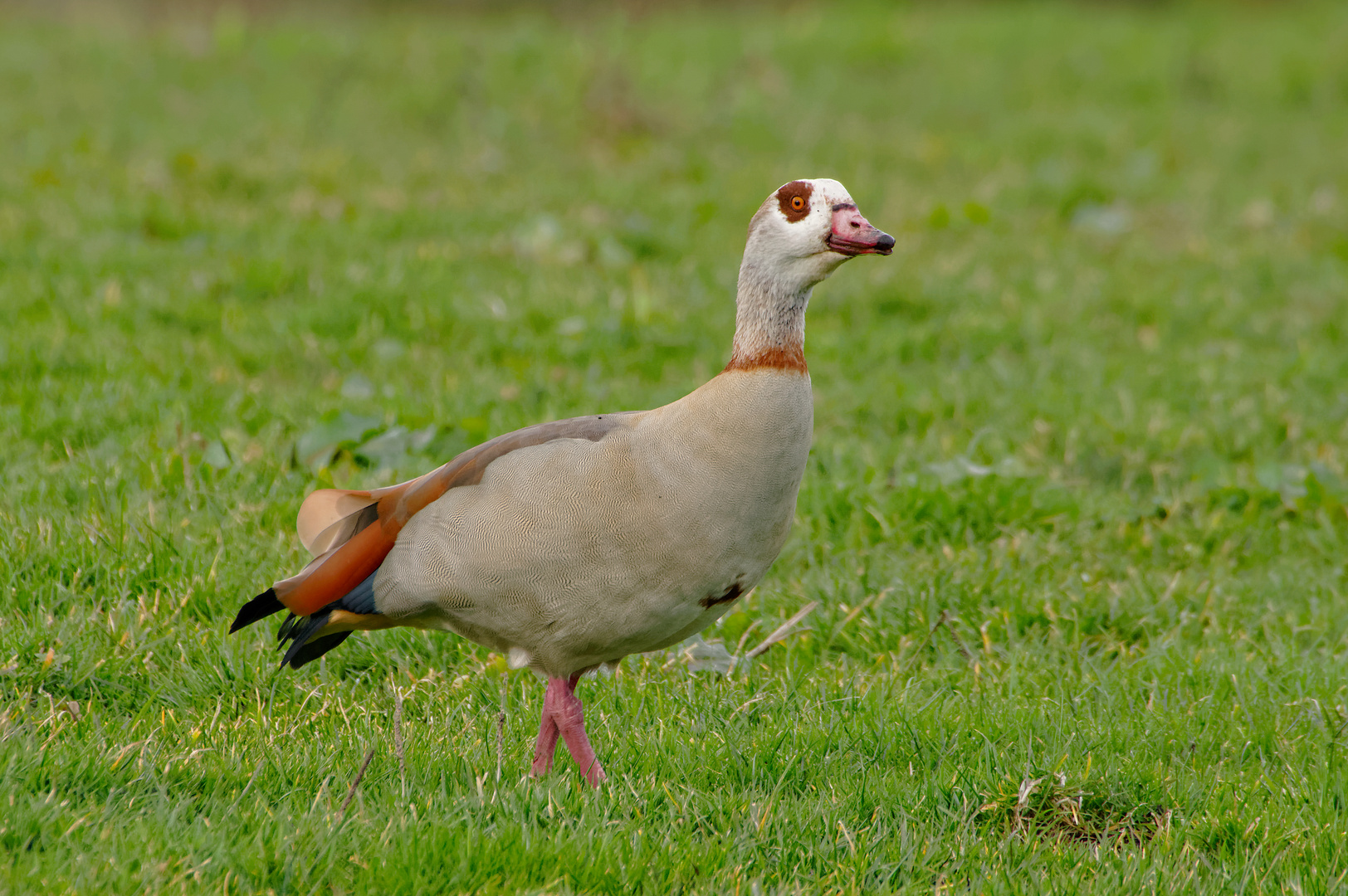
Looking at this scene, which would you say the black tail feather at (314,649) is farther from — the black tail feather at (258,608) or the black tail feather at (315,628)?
the black tail feather at (258,608)

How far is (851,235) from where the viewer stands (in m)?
3.34

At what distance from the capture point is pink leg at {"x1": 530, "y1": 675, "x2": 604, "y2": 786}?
3.36m

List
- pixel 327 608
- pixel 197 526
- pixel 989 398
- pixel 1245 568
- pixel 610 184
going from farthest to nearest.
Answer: pixel 610 184, pixel 989 398, pixel 1245 568, pixel 197 526, pixel 327 608

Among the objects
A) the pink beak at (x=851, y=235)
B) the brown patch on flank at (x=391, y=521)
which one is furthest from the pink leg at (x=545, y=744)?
the pink beak at (x=851, y=235)

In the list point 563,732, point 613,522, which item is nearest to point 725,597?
point 613,522

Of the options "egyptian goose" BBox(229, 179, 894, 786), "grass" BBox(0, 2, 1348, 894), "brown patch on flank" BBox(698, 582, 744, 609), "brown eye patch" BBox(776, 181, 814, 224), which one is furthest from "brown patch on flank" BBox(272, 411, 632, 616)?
"brown eye patch" BBox(776, 181, 814, 224)

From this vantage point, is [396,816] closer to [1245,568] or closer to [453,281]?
[1245,568]

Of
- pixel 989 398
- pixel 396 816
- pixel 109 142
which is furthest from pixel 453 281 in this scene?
pixel 396 816

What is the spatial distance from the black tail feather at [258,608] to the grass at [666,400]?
0.84 ft

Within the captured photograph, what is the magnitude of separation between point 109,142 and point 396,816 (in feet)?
25.1

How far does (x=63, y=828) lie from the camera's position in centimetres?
284

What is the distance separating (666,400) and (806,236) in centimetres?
263

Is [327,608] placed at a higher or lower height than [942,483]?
higher

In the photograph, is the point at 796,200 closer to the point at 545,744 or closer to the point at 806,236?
the point at 806,236
